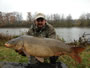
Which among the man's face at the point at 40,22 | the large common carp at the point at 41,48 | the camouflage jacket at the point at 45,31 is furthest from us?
the camouflage jacket at the point at 45,31

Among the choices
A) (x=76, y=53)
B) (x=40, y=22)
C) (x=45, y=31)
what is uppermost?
(x=40, y=22)

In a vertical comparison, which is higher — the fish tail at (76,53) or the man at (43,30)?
the man at (43,30)

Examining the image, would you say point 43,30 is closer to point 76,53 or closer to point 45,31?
point 45,31

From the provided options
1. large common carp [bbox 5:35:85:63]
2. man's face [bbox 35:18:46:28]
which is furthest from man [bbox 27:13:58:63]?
large common carp [bbox 5:35:85:63]

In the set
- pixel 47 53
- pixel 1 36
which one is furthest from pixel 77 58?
pixel 1 36

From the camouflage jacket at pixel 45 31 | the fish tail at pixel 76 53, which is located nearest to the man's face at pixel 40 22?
the camouflage jacket at pixel 45 31

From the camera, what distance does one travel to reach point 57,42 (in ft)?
6.77

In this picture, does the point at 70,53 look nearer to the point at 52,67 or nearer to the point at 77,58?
→ the point at 77,58

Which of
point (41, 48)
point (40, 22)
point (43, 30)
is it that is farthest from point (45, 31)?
point (41, 48)

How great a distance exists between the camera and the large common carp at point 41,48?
1.93 m

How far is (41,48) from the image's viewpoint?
76.3 inches

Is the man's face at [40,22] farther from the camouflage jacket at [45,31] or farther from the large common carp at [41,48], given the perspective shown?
the large common carp at [41,48]

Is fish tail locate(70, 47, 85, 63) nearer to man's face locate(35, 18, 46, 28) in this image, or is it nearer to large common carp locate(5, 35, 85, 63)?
large common carp locate(5, 35, 85, 63)

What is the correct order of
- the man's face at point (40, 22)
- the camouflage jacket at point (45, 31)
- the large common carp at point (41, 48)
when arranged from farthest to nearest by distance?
the camouflage jacket at point (45, 31), the man's face at point (40, 22), the large common carp at point (41, 48)
